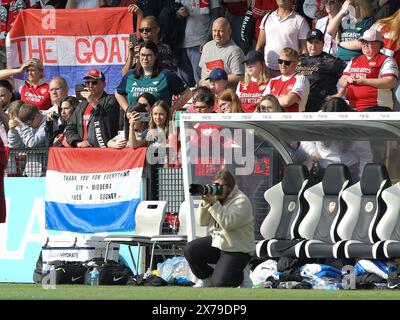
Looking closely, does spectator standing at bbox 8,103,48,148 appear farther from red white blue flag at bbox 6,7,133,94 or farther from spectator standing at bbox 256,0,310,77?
spectator standing at bbox 256,0,310,77

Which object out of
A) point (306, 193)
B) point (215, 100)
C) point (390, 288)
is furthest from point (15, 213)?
point (390, 288)

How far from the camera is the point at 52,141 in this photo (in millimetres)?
20750

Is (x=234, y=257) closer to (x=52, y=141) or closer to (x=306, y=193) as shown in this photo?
(x=306, y=193)

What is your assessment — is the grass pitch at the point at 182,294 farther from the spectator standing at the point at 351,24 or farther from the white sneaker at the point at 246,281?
the spectator standing at the point at 351,24

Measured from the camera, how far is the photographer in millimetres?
16141

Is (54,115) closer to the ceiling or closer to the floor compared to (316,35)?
closer to the floor

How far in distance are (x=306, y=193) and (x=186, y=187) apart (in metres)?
1.49

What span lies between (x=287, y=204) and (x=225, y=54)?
3472mm

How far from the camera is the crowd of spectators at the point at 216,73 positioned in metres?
18.5

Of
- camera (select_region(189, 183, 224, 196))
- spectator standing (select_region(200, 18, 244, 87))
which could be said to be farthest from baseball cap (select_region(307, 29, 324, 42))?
camera (select_region(189, 183, 224, 196))

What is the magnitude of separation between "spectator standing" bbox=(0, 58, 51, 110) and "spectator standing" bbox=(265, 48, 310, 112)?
452 centimetres

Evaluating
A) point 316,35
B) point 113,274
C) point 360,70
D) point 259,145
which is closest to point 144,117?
point 259,145

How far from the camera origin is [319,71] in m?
18.9

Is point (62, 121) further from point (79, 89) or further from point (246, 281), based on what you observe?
point (246, 281)
